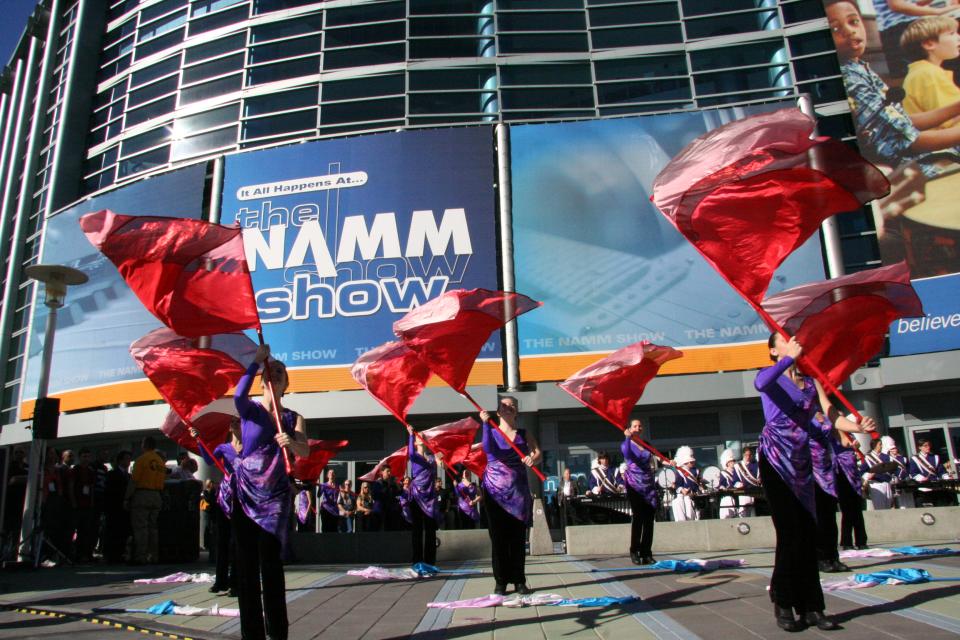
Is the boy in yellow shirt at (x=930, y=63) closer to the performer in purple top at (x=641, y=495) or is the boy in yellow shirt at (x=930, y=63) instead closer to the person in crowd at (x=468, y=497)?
the person in crowd at (x=468, y=497)

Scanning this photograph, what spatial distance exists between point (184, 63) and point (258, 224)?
1149cm

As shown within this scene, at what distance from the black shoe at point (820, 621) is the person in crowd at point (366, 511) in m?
13.5

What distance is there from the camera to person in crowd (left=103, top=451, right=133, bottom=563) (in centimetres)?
1323

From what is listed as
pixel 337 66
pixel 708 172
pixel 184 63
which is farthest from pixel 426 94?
pixel 708 172

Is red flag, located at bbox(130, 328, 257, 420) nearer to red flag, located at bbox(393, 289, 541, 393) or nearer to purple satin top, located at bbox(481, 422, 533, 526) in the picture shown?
red flag, located at bbox(393, 289, 541, 393)

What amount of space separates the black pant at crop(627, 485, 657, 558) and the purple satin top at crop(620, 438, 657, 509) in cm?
6

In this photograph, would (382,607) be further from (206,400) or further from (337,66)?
(337,66)

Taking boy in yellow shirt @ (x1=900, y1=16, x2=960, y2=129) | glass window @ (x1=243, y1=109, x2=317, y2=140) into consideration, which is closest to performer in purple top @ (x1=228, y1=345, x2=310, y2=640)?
glass window @ (x1=243, y1=109, x2=317, y2=140)

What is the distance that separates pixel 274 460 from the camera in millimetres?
5035

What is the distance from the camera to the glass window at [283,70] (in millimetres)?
30344

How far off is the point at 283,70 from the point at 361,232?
33.3ft

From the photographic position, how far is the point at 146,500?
1255 cm

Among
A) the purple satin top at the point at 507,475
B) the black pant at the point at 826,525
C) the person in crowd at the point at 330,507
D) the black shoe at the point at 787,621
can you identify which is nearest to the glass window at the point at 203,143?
the person in crowd at the point at 330,507

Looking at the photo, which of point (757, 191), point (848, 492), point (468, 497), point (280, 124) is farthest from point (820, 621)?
point (280, 124)
